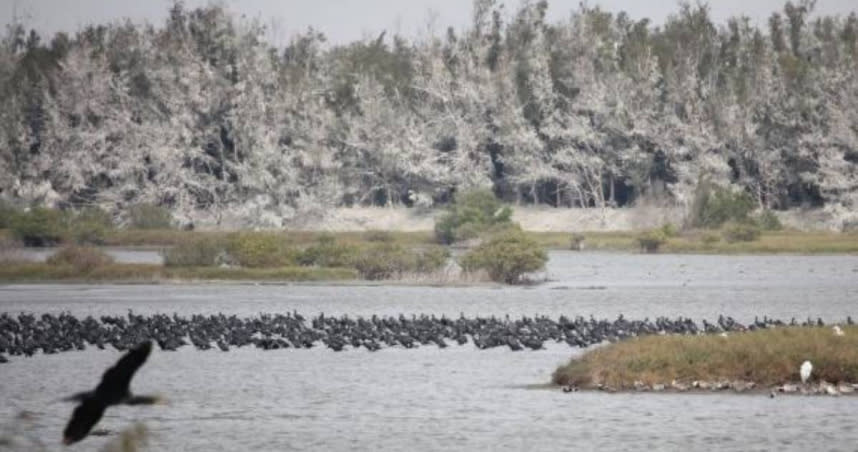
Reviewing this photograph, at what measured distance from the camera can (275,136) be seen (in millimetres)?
127812

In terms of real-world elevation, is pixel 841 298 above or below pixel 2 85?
below

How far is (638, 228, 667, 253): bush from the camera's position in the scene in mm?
103125

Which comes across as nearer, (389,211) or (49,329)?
(49,329)

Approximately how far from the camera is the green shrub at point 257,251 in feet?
271

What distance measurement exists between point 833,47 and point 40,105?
61.4 m

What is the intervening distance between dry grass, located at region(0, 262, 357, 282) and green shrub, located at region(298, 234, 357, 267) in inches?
52.7

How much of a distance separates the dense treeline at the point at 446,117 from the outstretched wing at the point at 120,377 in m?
109

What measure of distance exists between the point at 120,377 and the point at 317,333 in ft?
136

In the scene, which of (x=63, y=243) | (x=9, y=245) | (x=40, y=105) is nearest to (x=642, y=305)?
(x=9, y=245)

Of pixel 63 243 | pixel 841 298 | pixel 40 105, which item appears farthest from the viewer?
pixel 40 105

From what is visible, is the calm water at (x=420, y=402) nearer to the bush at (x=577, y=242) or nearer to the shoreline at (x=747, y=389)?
the shoreline at (x=747, y=389)

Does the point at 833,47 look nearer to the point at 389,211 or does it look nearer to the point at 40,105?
the point at 389,211

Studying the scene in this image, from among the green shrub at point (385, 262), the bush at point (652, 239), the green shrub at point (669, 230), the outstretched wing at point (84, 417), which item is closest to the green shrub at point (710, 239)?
the green shrub at point (669, 230)

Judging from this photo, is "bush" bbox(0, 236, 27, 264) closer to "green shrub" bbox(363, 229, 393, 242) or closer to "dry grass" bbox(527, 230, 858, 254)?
"green shrub" bbox(363, 229, 393, 242)
